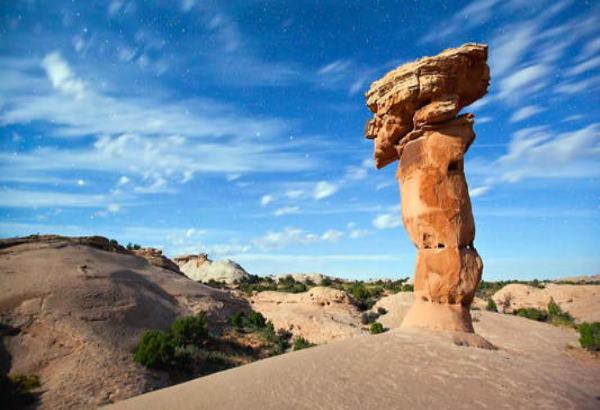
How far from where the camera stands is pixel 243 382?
7.67 m

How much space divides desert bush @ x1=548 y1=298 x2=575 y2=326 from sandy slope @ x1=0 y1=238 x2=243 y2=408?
22139 mm

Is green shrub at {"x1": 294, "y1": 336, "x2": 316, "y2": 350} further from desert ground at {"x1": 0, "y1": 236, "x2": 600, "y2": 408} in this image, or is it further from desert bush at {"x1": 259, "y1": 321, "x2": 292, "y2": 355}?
Result: desert ground at {"x1": 0, "y1": 236, "x2": 600, "y2": 408}

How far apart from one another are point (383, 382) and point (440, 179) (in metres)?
6.28

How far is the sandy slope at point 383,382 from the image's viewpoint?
6.66 m

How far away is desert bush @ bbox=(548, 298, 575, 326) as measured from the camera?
25.1 metres

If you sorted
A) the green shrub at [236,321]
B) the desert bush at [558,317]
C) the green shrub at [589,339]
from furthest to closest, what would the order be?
1. the desert bush at [558,317]
2. the green shrub at [236,321]
3. the green shrub at [589,339]

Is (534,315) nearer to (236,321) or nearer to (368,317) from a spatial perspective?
(368,317)

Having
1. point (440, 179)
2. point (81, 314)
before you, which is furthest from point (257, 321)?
point (440, 179)

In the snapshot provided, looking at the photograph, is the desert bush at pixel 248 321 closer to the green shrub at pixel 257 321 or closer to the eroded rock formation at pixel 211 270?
the green shrub at pixel 257 321

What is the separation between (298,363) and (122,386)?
290 inches

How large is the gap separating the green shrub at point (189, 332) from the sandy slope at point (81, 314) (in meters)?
1.71

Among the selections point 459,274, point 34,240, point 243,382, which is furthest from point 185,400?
point 34,240

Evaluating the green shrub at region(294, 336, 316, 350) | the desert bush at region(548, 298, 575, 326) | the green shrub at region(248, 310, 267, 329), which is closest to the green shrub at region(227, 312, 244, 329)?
the green shrub at region(248, 310, 267, 329)

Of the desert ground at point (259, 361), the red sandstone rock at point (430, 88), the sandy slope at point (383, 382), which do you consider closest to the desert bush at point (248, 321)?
the desert ground at point (259, 361)
